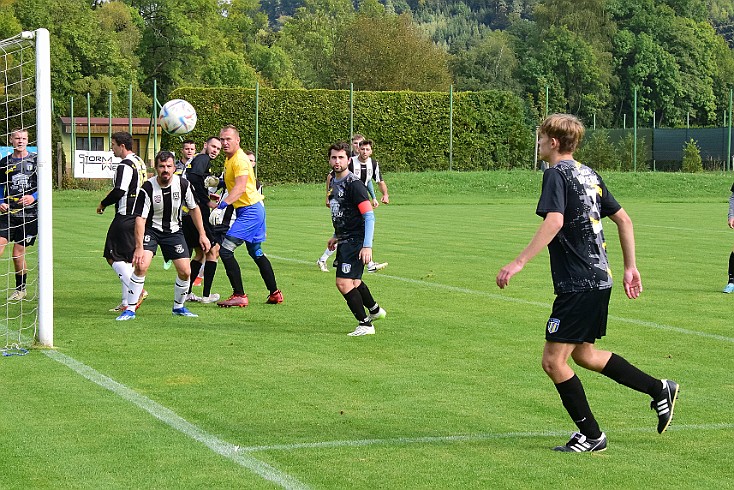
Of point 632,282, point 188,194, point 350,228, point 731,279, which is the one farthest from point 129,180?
point 731,279

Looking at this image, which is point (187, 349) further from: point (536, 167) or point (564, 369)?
point (536, 167)

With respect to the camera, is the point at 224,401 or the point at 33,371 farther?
the point at 33,371

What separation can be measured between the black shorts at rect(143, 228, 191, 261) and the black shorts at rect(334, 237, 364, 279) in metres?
1.91

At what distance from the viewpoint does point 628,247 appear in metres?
6.65

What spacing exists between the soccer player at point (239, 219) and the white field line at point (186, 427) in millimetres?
3426

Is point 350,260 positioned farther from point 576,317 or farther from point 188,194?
point 576,317

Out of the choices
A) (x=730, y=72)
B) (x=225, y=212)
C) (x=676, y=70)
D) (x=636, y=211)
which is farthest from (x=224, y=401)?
(x=730, y=72)

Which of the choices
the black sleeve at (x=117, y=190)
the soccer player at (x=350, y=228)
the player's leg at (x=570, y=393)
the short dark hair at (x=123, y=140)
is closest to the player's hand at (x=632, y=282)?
the player's leg at (x=570, y=393)

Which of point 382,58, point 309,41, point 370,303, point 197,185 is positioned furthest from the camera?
point 309,41

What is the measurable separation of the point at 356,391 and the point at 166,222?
442cm

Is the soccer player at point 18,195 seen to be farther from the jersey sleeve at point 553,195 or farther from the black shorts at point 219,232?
the jersey sleeve at point 553,195

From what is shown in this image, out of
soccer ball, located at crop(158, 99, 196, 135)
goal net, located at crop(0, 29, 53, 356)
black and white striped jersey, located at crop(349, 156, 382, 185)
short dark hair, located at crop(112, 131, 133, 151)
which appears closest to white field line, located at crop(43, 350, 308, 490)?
goal net, located at crop(0, 29, 53, 356)

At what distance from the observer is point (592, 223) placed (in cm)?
633

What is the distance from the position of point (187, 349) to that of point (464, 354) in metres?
2.37
